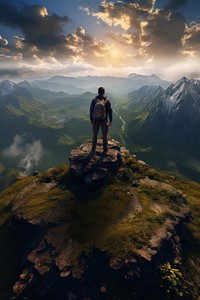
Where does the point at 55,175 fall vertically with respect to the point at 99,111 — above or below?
below

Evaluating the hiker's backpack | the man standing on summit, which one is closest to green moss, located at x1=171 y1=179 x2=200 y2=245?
the man standing on summit

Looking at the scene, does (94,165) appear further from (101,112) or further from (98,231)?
(98,231)

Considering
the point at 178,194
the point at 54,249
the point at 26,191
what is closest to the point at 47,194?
the point at 26,191

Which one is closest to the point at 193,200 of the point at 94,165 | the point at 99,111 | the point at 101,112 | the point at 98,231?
the point at 94,165

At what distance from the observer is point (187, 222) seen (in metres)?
27.3

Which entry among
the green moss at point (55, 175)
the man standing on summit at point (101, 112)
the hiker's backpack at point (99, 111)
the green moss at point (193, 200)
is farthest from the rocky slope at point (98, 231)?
the hiker's backpack at point (99, 111)

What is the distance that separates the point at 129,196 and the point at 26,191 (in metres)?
15.8

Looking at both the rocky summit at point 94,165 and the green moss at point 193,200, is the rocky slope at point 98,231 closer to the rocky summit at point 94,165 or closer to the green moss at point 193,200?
the rocky summit at point 94,165

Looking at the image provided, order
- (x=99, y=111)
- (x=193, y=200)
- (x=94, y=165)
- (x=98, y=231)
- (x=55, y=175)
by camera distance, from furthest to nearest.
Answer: (x=55, y=175) → (x=193, y=200) → (x=94, y=165) → (x=99, y=111) → (x=98, y=231)

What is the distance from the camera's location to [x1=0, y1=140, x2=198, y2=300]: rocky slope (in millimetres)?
18719

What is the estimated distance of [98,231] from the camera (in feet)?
72.3

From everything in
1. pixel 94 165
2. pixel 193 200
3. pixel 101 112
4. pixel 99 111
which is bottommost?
pixel 193 200

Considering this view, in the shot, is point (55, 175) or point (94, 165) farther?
point (55, 175)

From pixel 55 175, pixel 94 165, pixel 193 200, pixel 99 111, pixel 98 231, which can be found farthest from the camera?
pixel 55 175
